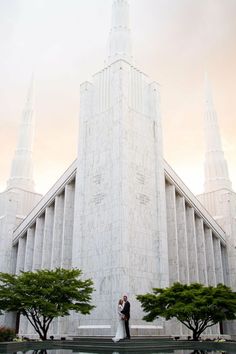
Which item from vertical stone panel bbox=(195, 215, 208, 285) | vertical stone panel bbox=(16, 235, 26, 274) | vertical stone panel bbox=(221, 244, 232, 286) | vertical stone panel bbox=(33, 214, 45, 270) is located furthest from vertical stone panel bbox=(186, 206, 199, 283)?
vertical stone panel bbox=(16, 235, 26, 274)

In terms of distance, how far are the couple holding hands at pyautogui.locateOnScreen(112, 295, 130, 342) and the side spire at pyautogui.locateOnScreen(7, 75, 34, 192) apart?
1079 inches

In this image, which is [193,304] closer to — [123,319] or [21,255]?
[123,319]

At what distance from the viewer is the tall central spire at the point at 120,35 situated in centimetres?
3164

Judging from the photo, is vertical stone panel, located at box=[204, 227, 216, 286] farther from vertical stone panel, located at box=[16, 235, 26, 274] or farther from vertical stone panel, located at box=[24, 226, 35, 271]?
vertical stone panel, located at box=[16, 235, 26, 274]

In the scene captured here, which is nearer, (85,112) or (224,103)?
(85,112)

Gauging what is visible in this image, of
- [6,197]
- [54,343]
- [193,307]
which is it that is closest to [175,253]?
[193,307]

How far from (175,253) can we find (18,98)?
4583cm

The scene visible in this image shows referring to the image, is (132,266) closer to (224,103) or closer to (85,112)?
(85,112)

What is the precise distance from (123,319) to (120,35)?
2349 cm

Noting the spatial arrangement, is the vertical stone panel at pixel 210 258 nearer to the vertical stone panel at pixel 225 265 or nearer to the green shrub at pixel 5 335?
the vertical stone panel at pixel 225 265

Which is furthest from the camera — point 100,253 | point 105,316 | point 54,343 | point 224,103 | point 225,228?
point 224,103

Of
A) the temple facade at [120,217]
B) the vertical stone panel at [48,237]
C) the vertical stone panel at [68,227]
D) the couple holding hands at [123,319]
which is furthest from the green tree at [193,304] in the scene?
the vertical stone panel at [48,237]

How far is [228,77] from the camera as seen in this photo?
1198 inches

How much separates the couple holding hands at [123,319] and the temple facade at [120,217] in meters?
4.26
